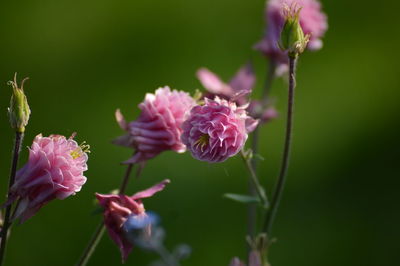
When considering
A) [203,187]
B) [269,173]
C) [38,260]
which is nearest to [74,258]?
[38,260]

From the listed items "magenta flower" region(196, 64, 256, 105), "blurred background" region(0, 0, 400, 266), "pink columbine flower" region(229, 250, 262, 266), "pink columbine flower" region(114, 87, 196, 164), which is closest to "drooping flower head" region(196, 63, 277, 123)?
"magenta flower" region(196, 64, 256, 105)

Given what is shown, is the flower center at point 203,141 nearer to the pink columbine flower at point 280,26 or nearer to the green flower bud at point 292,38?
the green flower bud at point 292,38

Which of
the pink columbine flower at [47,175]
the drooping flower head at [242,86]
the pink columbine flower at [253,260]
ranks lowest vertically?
the pink columbine flower at [253,260]

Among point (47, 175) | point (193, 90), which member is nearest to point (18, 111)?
point (47, 175)

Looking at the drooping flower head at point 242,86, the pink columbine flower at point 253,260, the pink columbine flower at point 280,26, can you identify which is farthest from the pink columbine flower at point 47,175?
the pink columbine flower at point 280,26

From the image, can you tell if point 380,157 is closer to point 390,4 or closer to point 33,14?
point 390,4

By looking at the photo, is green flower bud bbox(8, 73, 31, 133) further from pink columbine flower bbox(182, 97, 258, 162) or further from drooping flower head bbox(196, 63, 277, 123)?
drooping flower head bbox(196, 63, 277, 123)

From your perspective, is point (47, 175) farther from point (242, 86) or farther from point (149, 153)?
point (242, 86)
